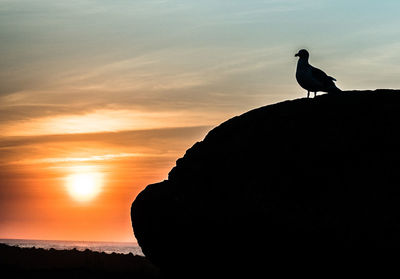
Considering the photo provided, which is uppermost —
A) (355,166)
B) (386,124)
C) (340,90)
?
(340,90)

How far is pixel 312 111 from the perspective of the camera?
46.4ft

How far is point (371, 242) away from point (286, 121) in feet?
11.0

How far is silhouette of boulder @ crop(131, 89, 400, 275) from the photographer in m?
12.4

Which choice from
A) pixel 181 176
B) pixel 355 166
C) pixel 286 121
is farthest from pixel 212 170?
pixel 355 166

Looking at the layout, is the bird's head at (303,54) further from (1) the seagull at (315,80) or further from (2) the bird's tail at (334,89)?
(2) the bird's tail at (334,89)

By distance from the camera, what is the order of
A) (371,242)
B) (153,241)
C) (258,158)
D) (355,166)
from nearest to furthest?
(371,242) < (355,166) < (258,158) < (153,241)

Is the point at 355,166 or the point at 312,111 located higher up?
the point at 312,111

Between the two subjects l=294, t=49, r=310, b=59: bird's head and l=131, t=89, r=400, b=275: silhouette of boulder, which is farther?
l=294, t=49, r=310, b=59: bird's head

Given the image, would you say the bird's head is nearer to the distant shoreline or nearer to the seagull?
the seagull

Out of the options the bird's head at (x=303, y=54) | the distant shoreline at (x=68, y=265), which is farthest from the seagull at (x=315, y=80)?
the distant shoreline at (x=68, y=265)

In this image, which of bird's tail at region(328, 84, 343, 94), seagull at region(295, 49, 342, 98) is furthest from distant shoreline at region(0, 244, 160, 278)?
bird's tail at region(328, 84, 343, 94)

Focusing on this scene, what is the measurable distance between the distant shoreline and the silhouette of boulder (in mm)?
4610

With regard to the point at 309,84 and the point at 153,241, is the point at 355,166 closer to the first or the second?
the point at 309,84

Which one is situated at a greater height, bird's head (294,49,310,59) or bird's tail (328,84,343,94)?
bird's head (294,49,310,59)
